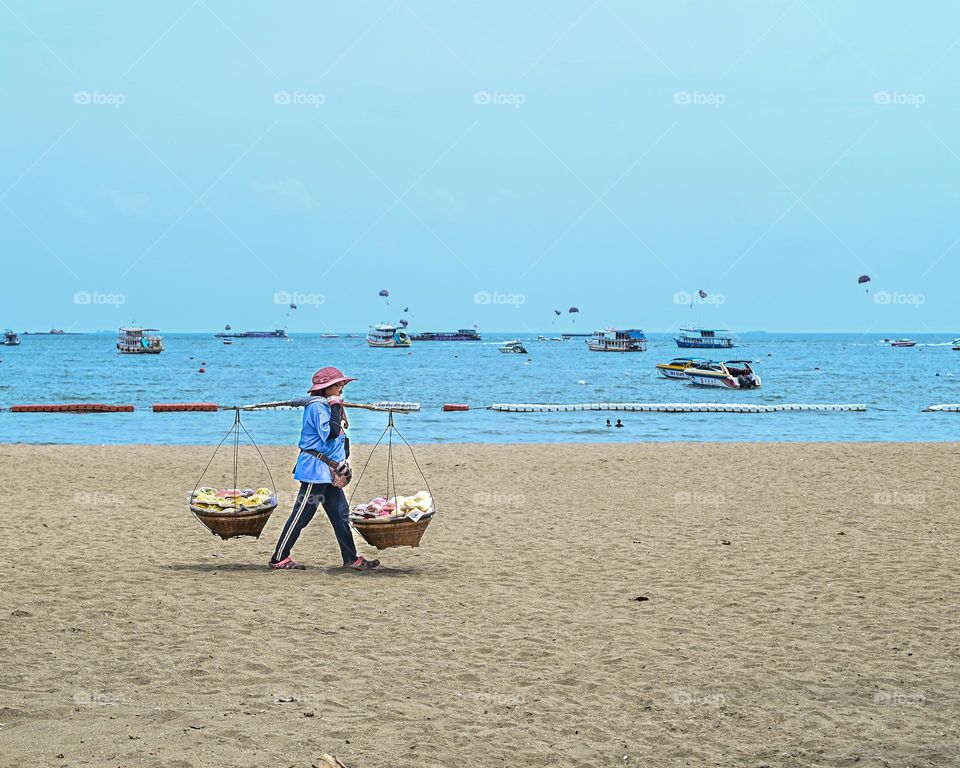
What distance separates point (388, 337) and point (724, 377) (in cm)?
9635

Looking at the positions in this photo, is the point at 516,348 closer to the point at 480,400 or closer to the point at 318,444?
the point at 480,400

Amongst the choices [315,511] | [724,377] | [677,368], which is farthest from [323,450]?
[677,368]

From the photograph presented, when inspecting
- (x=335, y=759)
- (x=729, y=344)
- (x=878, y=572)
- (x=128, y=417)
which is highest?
Answer: (x=729, y=344)

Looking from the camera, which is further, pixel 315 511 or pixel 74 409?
pixel 74 409

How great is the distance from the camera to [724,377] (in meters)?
50.9

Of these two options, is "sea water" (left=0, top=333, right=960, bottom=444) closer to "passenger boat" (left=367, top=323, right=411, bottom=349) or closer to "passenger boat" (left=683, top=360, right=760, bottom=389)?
"passenger boat" (left=683, top=360, right=760, bottom=389)

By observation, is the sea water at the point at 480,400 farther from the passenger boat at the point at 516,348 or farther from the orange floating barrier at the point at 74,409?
the passenger boat at the point at 516,348

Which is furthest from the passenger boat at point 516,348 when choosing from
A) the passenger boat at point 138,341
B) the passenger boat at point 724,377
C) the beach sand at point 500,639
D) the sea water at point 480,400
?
the beach sand at point 500,639

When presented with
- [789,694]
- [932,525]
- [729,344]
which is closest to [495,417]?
[932,525]

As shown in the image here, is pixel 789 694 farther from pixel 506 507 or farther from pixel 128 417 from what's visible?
pixel 128 417

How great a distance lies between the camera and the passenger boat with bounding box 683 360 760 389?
1998 inches

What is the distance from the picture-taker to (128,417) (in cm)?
3284

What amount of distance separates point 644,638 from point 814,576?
2.76 meters

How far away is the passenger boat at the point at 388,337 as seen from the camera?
463 feet
